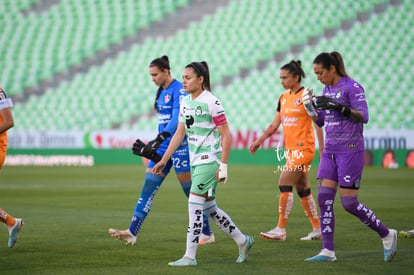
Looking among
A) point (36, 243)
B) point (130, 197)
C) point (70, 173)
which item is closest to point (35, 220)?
point (36, 243)

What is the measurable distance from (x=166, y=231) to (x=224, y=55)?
25.8 meters

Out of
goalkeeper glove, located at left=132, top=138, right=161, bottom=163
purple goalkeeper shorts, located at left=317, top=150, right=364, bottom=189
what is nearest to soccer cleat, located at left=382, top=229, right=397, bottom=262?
purple goalkeeper shorts, located at left=317, top=150, right=364, bottom=189

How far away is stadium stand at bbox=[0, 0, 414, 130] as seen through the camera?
113ft

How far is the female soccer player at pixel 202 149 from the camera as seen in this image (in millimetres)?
8148

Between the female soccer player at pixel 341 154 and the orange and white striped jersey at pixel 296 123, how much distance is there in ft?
6.58

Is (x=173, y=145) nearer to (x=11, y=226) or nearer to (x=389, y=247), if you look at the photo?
(x=11, y=226)

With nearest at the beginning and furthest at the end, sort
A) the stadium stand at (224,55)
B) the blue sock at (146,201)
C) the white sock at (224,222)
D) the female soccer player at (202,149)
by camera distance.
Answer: the female soccer player at (202,149), the white sock at (224,222), the blue sock at (146,201), the stadium stand at (224,55)

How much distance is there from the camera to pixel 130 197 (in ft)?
57.6

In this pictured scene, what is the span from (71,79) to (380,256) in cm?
3064

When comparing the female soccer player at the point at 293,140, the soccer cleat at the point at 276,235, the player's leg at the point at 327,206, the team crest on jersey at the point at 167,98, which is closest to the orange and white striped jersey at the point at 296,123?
the female soccer player at the point at 293,140

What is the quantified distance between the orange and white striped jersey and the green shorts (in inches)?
108

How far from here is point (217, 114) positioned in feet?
26.9

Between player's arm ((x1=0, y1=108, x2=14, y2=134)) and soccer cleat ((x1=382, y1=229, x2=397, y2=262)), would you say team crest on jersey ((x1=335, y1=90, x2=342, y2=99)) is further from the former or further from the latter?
player's arm ((x1=0, y1=108, x2=14, y2=134))

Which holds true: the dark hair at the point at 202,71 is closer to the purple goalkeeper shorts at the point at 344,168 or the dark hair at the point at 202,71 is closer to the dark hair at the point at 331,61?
the dark hair at the point at 331,61
